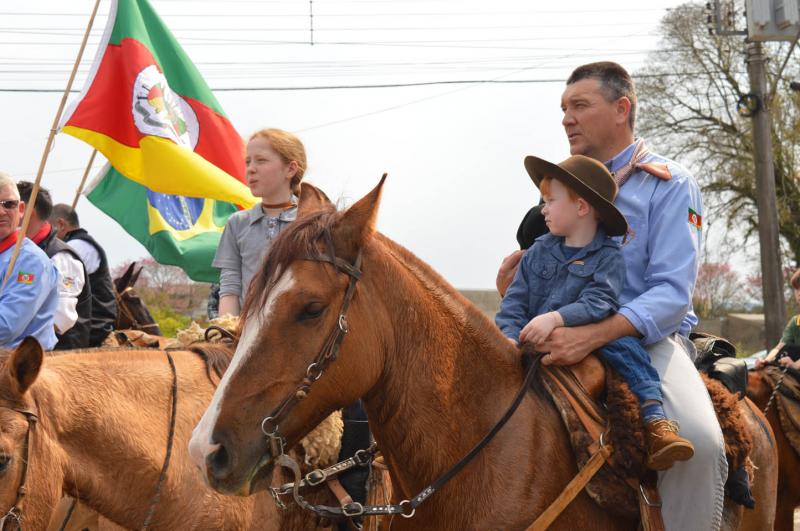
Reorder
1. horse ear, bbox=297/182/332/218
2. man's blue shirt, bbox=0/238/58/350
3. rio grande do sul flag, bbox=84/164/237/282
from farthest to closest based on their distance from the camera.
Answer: rio grande do sul flag, bbox=84/164/237/282, man's blue shirt, bbox=0/238/58/350, horse ear, bbox=297/182/332/218

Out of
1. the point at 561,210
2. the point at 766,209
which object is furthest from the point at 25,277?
the point at 766,209

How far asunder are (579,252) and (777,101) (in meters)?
26.9

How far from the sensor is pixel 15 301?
491 cm

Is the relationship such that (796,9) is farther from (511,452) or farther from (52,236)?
(511,452)

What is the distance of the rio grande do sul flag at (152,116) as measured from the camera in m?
7.01

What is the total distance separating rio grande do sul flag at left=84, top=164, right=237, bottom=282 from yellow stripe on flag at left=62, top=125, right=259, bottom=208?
3.70ft

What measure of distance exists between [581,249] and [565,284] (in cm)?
16

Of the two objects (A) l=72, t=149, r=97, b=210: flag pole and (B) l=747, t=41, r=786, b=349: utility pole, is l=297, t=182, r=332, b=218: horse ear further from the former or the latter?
(B) l=747, t=41, r=786, b=349: utility pole

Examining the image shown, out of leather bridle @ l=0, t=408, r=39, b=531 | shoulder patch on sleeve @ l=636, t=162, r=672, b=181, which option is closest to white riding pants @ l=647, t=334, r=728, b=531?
shoulder patch on sleeve @ l=636, t=162, r=672, b=181

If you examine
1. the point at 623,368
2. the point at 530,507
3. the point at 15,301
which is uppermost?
the point at 15,301

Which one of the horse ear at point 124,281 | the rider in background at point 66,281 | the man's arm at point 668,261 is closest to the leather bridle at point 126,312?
the horse ear at point 124,281

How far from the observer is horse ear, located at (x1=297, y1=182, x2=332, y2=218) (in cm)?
323

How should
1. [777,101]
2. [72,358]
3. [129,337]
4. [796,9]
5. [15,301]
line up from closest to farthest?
[72,358], [15,301], [129,337], [796,9], [777,101]

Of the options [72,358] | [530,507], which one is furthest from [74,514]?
[530,507]
